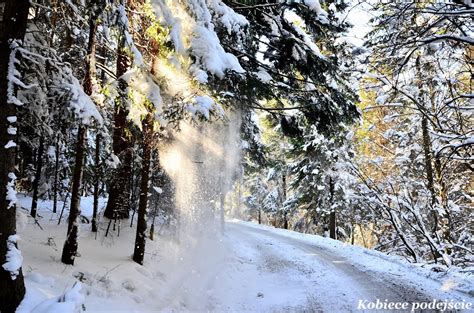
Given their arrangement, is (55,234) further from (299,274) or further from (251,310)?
(299,274)

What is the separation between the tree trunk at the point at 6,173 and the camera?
15.2 ft

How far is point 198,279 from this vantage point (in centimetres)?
1008

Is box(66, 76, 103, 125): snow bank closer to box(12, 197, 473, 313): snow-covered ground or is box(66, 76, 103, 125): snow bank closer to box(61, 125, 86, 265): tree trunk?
box(61, 125, 86, 265): tree trunk

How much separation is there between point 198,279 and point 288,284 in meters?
2.48

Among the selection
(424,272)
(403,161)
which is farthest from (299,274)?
(403,161)

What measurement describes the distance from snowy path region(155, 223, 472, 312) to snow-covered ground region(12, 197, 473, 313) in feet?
Answer: 0.07

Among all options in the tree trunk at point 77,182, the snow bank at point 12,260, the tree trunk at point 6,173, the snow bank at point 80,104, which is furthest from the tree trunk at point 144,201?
the snow bank at point 12,260

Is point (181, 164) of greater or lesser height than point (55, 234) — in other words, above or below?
above

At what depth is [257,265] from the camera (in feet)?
42.0

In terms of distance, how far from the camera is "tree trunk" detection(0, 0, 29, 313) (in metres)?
4.62

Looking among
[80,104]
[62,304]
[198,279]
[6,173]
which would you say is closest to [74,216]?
[80,104]

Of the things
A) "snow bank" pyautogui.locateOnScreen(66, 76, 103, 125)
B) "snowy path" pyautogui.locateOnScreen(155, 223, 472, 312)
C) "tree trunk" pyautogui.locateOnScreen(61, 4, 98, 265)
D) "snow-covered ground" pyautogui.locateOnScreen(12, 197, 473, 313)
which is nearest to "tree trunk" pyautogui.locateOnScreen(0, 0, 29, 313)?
"snow-covered ground" pyautogui.locateOnScreen(12, 197, 473, 313)

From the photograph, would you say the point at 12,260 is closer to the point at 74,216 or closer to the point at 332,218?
the point at 74,216

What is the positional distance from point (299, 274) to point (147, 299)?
5465 mm
